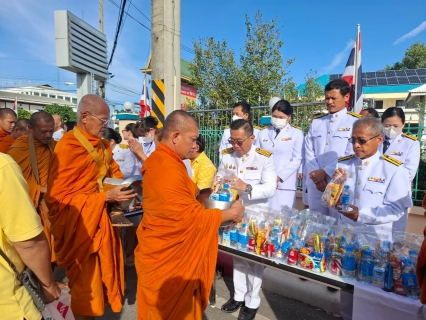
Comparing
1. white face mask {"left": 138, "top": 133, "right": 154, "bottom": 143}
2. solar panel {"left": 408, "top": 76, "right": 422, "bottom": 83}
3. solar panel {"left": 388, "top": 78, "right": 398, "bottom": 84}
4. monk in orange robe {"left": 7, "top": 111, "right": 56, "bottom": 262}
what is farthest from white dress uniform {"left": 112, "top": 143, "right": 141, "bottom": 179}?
solar panel {"left": 388, "top": 78, "right": 398, "bottom": 84}

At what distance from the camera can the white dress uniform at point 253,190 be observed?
293 centimetres

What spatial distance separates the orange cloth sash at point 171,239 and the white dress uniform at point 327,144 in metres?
2.18

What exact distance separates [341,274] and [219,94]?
998 centimetres

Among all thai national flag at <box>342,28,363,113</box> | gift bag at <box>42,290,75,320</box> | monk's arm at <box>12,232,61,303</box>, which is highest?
thai national flag at <box>342,28,363,113</box>

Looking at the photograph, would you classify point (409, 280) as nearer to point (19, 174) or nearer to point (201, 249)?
point (201, 249)

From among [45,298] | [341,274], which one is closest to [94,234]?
[45,298]

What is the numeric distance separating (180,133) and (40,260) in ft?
3.67

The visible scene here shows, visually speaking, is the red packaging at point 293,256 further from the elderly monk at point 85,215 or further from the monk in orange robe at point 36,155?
the monk in orange robe at point 36,155

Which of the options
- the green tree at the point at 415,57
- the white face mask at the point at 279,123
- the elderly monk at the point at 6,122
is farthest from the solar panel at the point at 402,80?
the elderly monk at the point at 6,122

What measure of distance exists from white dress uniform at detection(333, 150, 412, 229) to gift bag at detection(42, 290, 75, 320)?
Result: 2.28m

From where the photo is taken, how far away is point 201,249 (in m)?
2.03

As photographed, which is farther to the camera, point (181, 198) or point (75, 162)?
point (75, 162)

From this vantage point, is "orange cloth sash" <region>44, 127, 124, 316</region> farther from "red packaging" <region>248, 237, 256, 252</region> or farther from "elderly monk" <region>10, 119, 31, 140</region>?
"elderly monk" <region>10, 119, 31, 140</region>

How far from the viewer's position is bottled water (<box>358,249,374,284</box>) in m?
1.94
